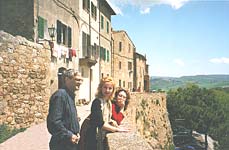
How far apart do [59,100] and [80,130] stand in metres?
0.53

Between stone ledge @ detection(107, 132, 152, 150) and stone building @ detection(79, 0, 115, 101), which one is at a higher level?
stone building @ detection(79, 0, 115, 101)

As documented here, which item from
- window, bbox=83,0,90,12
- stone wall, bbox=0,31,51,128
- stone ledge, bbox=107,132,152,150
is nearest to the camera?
stone ledge, bbox=107,132,152,150

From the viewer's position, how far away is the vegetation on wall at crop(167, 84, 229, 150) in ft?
121

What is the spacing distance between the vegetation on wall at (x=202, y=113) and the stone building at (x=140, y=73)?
562cm

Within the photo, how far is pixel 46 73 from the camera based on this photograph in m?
13.0

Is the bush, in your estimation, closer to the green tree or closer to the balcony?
the balcony

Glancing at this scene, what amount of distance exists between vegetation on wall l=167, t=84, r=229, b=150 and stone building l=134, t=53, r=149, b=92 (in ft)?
18.4

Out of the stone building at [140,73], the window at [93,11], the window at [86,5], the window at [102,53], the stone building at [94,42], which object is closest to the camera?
the window at [86,5]

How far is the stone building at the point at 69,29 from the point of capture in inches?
596

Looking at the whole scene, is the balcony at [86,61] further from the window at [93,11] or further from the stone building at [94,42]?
the window at [93,11]

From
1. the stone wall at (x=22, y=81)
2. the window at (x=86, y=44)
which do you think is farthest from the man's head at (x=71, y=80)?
the window at (x=86, y=44)

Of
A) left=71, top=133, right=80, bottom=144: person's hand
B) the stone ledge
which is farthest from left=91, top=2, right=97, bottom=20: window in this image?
the stone ledge

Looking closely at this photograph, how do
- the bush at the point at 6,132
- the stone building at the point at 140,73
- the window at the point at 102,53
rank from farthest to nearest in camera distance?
1. the stone building at the point at 140,73
2. the window at the point at 102,53
3. the bush at the point at 6,132

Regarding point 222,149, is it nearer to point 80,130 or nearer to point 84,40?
point 84,40
